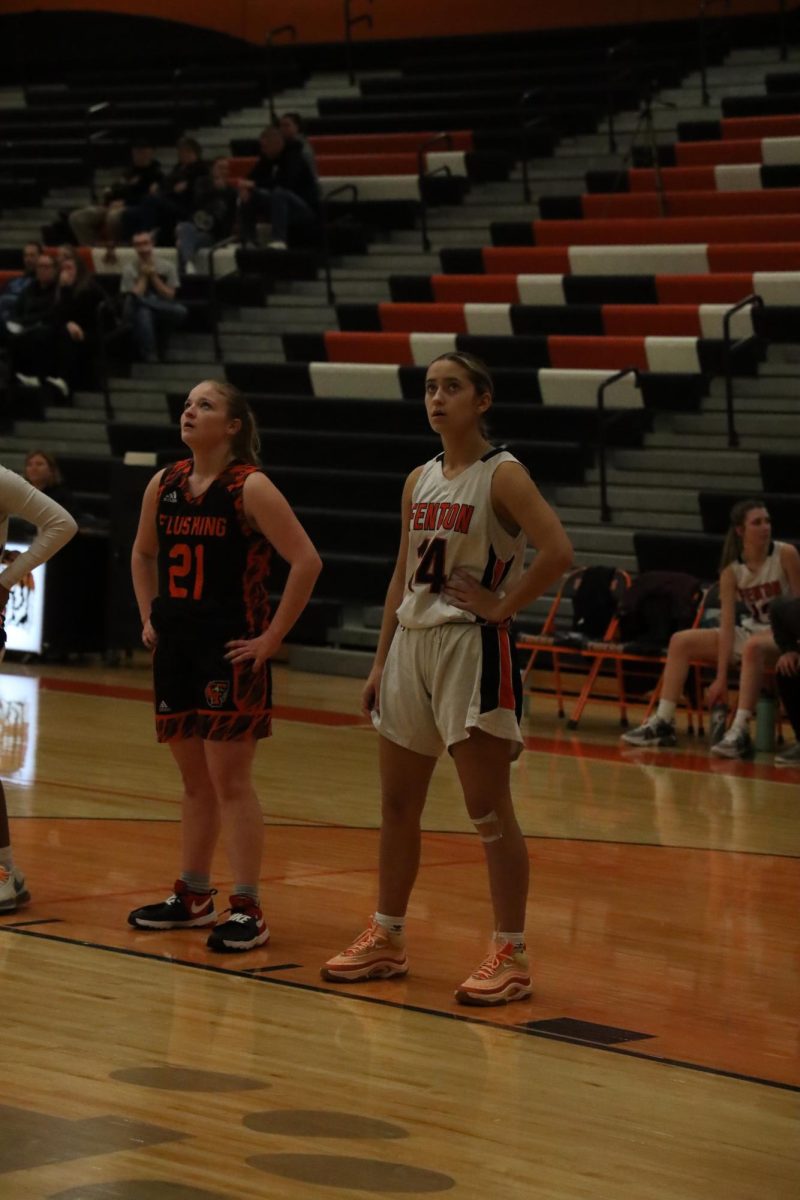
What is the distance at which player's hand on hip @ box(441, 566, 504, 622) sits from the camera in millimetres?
4465

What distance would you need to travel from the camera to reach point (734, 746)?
30.4ft

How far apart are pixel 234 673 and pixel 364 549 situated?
8070 millimetres

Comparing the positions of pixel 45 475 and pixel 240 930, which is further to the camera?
pixel 45 475

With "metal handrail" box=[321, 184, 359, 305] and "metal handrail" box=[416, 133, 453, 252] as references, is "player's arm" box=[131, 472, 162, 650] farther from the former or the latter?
"metal handrail" box=[416, 133, 453, 252]

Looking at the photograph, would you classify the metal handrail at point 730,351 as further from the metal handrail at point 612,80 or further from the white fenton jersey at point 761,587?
the metal handrail at point 612,80

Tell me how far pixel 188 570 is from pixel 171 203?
11988 mm

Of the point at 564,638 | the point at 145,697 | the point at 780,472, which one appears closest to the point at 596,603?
the point at 564,638

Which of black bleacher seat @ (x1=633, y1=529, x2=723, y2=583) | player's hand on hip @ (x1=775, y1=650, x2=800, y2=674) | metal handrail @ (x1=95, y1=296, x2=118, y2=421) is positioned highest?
metal handrail @ (x1=95, y1=296, x2=118, y2=421)

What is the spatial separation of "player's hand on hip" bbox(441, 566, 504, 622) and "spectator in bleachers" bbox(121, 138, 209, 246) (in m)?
12.4

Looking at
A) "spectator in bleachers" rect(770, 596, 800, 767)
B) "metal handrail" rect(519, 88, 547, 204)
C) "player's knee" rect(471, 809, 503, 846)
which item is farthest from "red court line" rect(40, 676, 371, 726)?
"metal handrail" rect(519, 88, 547, 204)

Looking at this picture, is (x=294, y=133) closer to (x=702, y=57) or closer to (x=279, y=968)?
(x=702, y=57)

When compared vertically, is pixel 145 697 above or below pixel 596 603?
below

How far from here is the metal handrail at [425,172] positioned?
51.2ft

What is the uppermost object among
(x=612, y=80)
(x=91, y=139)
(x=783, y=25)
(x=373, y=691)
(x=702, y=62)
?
(x=783, y=25)
